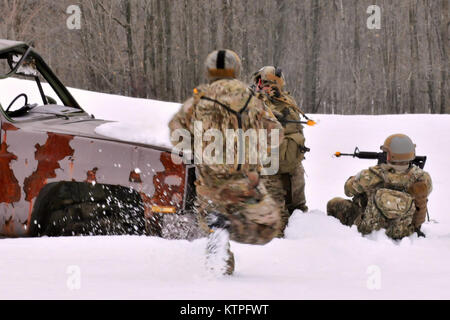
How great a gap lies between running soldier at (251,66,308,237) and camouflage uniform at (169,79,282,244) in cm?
265

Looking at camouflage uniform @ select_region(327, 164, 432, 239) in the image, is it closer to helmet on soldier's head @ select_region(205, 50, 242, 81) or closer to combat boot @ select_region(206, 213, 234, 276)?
combat boot @ select_region(206, 213, 234, 276)

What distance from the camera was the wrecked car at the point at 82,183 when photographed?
177 inches

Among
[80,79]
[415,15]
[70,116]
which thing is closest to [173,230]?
[70,116]

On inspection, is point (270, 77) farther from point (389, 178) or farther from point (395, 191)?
point (395, 191)

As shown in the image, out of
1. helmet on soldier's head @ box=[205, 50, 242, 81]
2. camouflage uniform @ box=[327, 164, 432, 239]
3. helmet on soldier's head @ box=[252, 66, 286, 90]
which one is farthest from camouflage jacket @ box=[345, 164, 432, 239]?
helmet on soldier's head @ box=[205, 50, 242, 81]

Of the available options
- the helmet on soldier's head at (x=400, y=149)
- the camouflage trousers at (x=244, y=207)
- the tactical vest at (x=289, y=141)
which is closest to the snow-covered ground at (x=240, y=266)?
the camouflage trousers at (x=244, y=207)

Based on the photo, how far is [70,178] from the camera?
468cm

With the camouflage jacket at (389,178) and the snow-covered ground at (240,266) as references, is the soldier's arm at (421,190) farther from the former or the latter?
the snow-covered ground at (240,266)

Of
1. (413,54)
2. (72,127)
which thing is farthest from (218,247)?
(413,54)

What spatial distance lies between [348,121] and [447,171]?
269cm

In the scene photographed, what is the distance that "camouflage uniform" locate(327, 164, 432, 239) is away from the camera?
18.8ft

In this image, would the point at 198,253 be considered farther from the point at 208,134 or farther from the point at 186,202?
the point at 208,134

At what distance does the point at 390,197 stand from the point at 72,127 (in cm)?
280

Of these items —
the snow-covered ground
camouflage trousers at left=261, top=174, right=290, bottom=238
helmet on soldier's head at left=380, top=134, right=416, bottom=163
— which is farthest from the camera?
camouflage trousers at left=261, top=174, right=290, bottom=238
